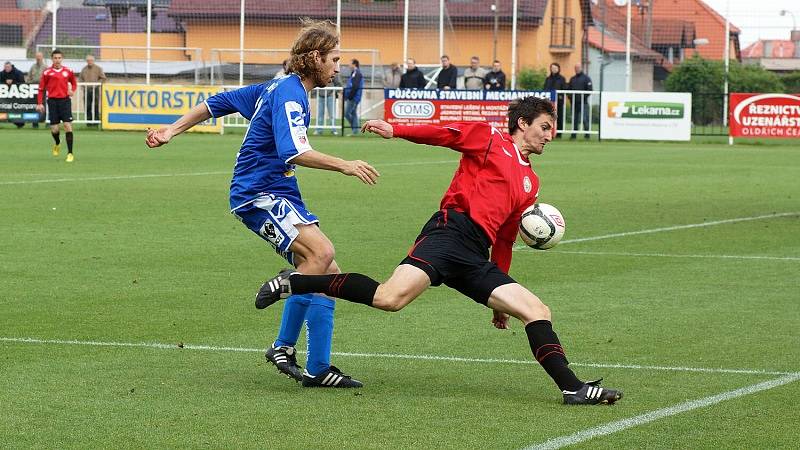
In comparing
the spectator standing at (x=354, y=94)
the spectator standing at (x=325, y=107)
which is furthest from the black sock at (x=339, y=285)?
the spectator standing at (x=325, y=107)

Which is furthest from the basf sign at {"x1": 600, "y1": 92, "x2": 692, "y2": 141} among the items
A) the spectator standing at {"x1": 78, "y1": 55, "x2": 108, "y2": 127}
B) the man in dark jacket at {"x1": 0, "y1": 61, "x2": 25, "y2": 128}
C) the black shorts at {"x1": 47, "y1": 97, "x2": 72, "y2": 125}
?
the man in dark jacket at {"x1": 0, "y1": 61, "x2": 25, "y2": 128}

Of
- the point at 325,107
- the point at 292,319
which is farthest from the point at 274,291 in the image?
the point at 325,107

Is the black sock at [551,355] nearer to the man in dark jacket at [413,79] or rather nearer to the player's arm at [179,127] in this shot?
the player's arm at [179,127]

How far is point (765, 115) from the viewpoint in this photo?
36938 millimetres

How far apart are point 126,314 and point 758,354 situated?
13.2ft

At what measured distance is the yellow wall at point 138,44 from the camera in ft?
166

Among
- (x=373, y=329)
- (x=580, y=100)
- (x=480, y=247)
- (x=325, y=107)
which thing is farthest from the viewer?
(x=325, y=107)

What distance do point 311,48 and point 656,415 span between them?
8.10ft

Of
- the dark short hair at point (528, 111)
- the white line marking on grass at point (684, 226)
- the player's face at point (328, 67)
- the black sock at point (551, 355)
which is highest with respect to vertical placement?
the player's face at point (328, 67)

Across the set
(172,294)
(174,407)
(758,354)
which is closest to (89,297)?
(172,294)

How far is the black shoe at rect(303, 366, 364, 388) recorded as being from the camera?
7312 millimetres

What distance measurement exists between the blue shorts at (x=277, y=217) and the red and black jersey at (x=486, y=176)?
0.75m

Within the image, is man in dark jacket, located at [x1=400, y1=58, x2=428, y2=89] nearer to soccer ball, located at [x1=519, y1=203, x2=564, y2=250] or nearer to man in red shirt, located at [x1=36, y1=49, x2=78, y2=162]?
man in red shirt, located at [x1=36, y1=49, x2=78, y2=162]

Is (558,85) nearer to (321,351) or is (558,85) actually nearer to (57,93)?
(57,93)
